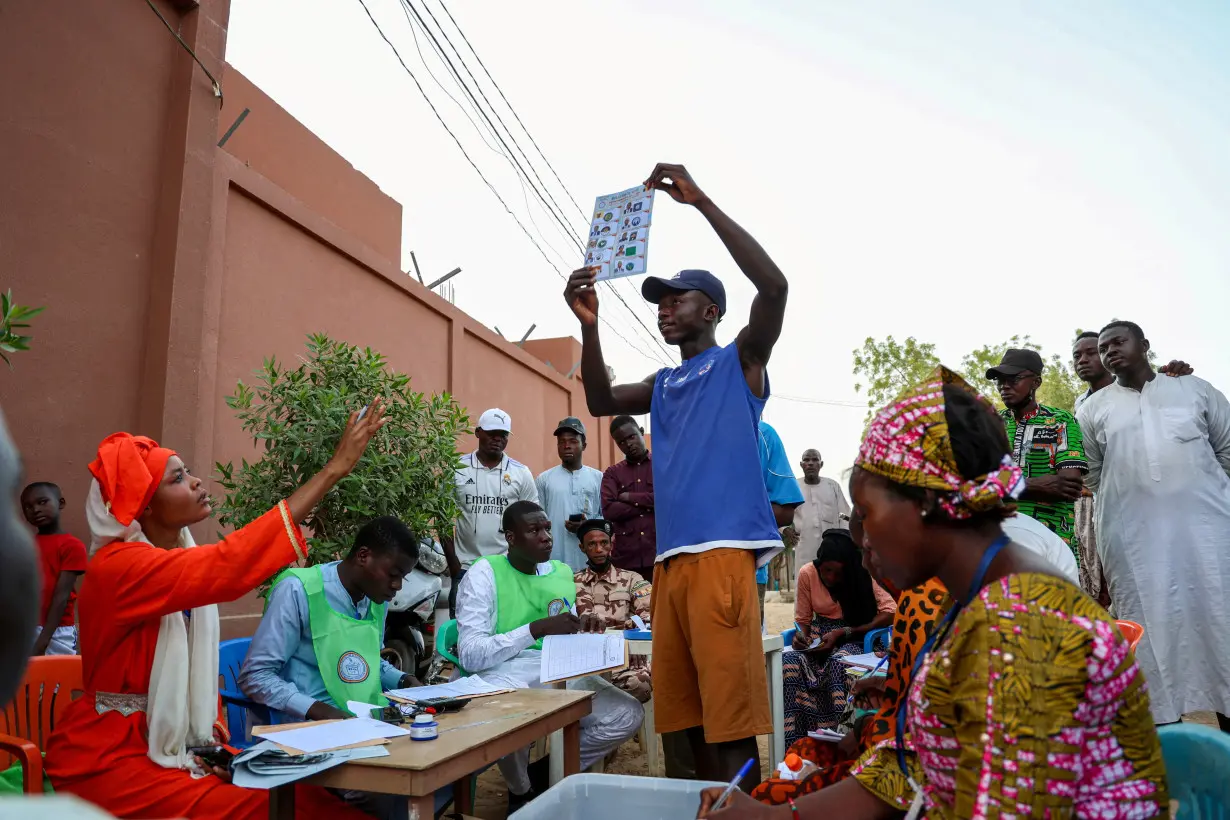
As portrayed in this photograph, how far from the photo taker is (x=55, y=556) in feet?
16.1

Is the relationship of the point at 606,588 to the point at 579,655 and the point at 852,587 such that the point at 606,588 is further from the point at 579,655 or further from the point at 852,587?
the point at 579,655

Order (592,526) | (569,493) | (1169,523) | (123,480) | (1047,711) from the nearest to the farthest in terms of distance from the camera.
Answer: (1047,711) < (123,480) < (1169,523) < (592,526) < (569,493)

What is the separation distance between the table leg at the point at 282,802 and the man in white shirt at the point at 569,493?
4.59 metres

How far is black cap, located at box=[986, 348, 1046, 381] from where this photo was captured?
16.0ft

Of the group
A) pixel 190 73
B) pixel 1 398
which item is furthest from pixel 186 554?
pixel 190 73

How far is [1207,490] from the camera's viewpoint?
457 cm

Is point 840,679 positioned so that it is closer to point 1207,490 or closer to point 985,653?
point 1207,490

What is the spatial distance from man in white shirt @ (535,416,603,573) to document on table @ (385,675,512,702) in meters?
3.62

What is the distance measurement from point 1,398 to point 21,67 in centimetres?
190

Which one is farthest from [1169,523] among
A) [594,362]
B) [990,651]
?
[990,651]

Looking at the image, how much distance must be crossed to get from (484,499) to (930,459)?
5.38 metres

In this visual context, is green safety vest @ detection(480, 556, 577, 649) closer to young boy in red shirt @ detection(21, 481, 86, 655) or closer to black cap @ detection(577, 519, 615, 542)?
black cap @ detection(577, 519, 615, 542)

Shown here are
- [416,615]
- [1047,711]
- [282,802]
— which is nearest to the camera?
[1047,711]

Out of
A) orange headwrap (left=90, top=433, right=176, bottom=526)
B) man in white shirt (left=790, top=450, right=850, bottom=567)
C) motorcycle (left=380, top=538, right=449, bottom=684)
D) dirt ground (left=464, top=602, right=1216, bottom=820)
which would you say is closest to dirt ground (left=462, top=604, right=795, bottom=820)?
dirt ground (left=464, top=602, right=1216, bottom=820)
